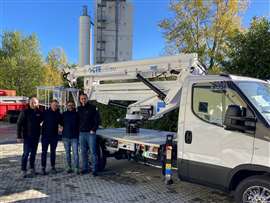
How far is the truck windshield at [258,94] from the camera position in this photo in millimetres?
4508

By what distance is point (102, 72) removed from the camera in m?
A: 7.82

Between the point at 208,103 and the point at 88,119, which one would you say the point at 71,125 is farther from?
the point at 208,103

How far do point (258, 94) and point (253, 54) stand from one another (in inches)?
195

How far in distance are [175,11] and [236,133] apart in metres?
16.9

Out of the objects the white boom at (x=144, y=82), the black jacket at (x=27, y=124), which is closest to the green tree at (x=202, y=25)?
the white boom at (x=144, y=82)

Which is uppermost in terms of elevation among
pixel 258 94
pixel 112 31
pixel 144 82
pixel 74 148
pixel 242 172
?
pixel 112 31

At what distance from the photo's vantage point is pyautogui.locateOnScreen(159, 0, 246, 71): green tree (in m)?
19.2

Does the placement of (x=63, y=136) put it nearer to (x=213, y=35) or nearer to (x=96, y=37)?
(x=96, y=37)

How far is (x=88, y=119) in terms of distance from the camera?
702 cm

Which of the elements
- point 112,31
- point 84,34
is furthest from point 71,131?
point 84,34

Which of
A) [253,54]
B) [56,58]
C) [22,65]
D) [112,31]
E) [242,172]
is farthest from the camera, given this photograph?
[56,58]

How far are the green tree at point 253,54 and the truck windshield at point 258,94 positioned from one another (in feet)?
13.9

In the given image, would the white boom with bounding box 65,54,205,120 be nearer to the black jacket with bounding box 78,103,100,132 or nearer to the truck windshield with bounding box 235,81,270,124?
the black jacket with bounding box 78,103,100,132

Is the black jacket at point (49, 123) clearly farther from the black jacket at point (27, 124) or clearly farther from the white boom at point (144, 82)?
the white boom at point (144, 82)
